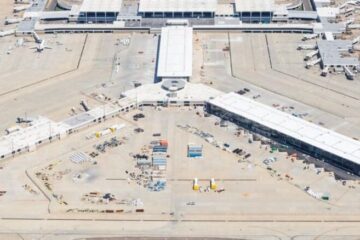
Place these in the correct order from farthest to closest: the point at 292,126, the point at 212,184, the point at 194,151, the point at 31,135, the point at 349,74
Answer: the point at 349,74 → the point at 292,126 → the point at 31,135 → the point at 194,151 → the point at 212,184

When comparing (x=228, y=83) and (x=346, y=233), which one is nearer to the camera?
(x=346, y=233)

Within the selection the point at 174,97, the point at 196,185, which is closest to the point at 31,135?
the point at 174,97

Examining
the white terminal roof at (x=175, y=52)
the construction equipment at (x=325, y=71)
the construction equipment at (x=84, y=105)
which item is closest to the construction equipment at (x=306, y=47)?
the construction equipment at (x=325, y=71)

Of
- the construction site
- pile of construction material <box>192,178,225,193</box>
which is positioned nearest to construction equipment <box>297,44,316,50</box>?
the construction site

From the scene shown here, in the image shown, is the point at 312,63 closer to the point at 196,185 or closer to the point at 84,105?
the point at 84,105

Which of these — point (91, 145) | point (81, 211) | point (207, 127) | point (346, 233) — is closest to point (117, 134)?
point (91, 145)

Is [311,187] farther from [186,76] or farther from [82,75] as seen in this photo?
[82,75]

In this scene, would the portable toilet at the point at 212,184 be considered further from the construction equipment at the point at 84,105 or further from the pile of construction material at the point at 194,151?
the construction equipment at the point at 84,105
